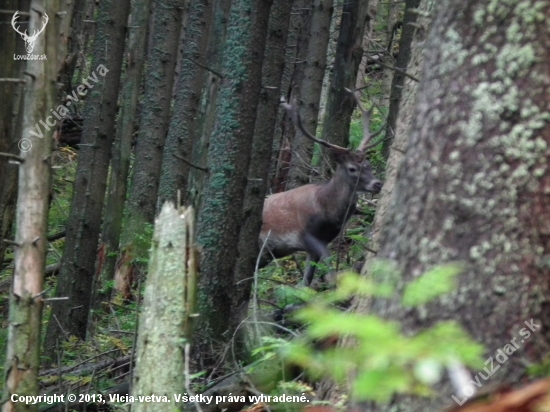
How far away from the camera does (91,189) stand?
1255 cm

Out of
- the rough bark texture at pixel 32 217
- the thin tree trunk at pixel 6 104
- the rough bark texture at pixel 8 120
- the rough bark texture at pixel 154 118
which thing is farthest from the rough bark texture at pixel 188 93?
the rough bark texture at pixel 32 217

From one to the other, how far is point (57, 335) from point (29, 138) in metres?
6.19

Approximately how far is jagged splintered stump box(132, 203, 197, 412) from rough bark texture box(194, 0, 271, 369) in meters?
3.22

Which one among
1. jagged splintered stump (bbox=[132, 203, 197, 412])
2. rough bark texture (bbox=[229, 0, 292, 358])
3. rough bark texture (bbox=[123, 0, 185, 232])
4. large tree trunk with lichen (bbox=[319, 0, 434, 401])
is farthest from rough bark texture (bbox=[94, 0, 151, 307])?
jagged splintered stump (bbox=[132, 203, 197, 412])

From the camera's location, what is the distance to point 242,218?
8914 millimetres

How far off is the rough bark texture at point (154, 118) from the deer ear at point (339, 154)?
406cm

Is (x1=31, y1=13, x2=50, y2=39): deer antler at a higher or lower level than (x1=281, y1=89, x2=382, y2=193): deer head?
higher

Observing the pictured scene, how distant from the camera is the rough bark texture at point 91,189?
12.3m

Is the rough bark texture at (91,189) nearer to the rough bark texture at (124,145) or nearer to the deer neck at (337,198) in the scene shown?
the rough bark texture at (124,145)

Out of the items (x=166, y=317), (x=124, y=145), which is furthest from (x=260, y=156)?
(x=124, y=145)

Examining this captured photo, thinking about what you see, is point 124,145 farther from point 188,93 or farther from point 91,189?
point 91,189

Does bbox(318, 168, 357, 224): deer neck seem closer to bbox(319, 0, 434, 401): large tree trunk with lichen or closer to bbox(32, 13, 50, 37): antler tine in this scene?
bbox(319, 0, 434, 401): large tree trunk with lichen

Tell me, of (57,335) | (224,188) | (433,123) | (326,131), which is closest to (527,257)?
(433,123)

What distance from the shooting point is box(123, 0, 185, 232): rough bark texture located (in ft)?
48.0
